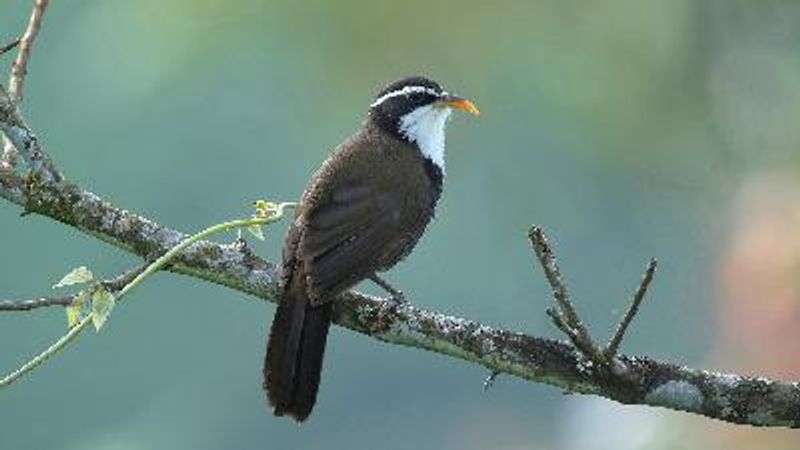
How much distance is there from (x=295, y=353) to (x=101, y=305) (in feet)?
2.04

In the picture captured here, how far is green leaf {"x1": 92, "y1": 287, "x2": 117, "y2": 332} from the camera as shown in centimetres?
468

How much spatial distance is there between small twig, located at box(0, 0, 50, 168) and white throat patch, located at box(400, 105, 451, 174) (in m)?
1.16

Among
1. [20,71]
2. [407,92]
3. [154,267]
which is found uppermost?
[407,92]

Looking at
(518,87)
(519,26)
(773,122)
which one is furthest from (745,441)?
(518,87)

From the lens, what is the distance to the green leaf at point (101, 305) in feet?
15.4

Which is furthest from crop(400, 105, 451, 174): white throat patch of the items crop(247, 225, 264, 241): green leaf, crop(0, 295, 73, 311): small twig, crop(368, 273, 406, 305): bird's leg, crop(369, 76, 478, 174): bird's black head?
crop(0, 295, 73, 311): small twig

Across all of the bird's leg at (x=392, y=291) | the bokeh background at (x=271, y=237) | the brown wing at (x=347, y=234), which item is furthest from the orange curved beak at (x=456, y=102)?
the bokeh background at (x=271, y=237)

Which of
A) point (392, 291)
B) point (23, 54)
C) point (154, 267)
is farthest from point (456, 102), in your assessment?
point (154, 267)

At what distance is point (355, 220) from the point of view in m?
5.61

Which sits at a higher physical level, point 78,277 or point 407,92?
point 407,92

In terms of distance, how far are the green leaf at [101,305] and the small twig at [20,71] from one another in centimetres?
50

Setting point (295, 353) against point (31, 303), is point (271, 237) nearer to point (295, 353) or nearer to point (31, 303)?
point (295, 353)

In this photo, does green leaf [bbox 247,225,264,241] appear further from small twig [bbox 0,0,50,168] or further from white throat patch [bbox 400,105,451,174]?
white throat patch [bbox 400,105,451,174]

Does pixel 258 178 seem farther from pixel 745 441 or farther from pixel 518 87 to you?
pixel 745 441
